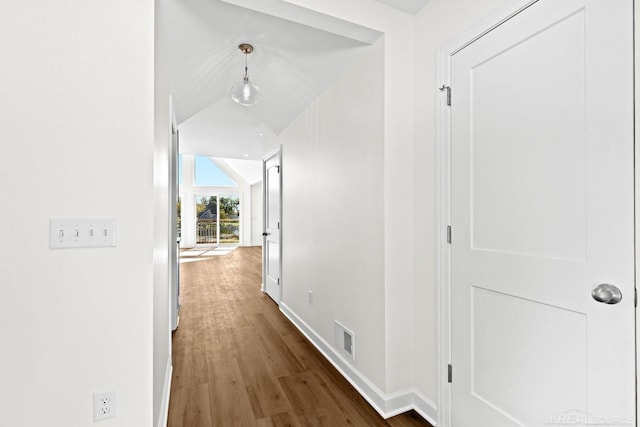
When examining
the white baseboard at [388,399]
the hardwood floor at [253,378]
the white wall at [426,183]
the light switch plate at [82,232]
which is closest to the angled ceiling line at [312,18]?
the white wall at [426,183]

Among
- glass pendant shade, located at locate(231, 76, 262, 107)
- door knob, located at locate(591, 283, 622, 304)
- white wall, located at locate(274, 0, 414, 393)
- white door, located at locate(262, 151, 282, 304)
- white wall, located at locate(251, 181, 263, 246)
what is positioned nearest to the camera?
door knob, located at locate(591, 283, 622, 304)

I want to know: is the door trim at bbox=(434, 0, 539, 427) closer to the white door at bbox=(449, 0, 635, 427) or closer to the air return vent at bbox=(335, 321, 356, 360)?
the white door at bbox=(449, 0, 635, 427)

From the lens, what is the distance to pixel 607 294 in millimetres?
1058

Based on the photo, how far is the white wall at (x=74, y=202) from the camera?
3.68ft

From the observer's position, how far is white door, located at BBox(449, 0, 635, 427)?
1050mm

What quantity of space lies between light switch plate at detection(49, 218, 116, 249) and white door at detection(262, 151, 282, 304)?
2891 mm

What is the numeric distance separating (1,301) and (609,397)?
7.24ft

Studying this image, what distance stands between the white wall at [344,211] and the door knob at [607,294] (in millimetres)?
1038

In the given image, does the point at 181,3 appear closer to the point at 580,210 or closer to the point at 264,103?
the point at 264,103

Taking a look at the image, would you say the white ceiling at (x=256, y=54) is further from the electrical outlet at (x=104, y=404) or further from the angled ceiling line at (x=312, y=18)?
the electrical outlet at (x=104, y=404)

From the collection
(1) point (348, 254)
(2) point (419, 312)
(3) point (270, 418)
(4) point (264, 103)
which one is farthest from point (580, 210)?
(4) point (264, 103)

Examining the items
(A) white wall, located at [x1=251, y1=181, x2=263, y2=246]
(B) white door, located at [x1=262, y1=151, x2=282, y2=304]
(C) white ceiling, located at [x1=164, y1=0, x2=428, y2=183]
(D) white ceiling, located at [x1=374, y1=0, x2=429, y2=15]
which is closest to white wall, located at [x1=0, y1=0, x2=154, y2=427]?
(C) white ceiling, located at [x1=164, y1=0, x2=428, y2=183]

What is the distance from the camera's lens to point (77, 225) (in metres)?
1.18

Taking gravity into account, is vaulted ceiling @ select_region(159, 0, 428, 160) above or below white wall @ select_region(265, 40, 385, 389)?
above
